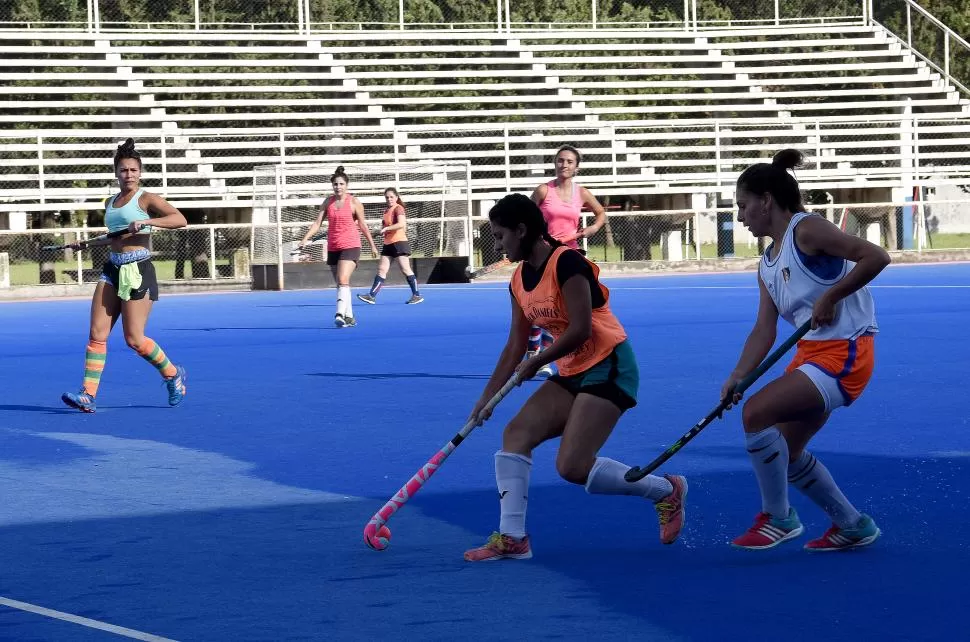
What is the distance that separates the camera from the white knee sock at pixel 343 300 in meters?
18.5

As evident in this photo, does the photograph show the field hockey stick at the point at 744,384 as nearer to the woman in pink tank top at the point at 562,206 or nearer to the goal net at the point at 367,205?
the woman in pink tank top at the point at 562,206

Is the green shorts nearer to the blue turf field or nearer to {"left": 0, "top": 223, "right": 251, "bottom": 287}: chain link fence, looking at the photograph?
the blue turf field

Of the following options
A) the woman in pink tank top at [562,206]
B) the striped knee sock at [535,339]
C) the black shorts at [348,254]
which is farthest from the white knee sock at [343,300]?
the woman in pink tank top at [562,206]

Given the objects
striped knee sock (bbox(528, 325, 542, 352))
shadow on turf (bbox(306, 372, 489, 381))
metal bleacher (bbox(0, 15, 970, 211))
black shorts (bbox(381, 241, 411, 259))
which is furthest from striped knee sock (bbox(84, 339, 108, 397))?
metal bleacher (bbox(0, 15, 970, 211))

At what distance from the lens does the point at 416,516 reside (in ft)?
22.7

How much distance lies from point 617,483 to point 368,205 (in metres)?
24.8

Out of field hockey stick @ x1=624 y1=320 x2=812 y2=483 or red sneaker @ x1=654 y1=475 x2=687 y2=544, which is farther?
red sneaker @ x1=654 y1=475 x2=687 y2=544

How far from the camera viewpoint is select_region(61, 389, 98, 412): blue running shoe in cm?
1092

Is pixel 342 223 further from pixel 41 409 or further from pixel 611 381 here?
pixel 611 381

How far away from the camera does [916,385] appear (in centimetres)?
1147

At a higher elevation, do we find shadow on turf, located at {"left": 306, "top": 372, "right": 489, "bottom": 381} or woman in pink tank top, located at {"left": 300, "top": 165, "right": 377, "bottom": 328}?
woman in pink tank top, located at {"left": 300, "top": 165, "right": 377, "bottom": 328}

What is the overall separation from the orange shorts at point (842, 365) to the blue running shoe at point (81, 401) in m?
6.42

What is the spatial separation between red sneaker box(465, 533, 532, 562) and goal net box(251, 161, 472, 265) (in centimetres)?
2232

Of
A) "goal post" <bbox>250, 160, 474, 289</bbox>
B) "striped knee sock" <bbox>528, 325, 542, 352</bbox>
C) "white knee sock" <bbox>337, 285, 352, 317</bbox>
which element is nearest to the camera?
"striped knee sock" <bbox>528, 325, 542, 352</bbox>
